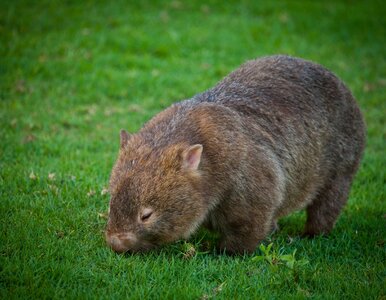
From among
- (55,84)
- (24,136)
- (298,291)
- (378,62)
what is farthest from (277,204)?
(378,62)

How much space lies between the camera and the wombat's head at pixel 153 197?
507cm

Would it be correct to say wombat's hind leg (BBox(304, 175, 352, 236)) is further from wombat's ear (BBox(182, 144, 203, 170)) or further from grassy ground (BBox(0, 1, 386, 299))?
wombat's ear (BBox(182, 144, 203, 170))

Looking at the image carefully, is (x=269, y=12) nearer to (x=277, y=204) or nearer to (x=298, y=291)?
(x=277, y=204)

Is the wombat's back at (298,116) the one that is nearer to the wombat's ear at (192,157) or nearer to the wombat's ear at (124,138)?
the wombat's ear at (192,157)

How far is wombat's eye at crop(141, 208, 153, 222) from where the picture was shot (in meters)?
5.08

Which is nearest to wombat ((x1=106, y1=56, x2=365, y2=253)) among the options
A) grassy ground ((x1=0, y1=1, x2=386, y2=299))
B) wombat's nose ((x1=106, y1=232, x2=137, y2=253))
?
wombat's nose ((x1=106, y1=232, x2=137, y2=253))

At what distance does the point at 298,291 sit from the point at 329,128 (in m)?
2.31

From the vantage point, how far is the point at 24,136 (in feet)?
28.0

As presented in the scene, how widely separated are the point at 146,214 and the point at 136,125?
452 centimetres

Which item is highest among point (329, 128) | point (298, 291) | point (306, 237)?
point (329, 128)

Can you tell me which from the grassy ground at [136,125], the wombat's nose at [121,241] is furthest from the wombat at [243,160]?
the grassy ground at [136,125]

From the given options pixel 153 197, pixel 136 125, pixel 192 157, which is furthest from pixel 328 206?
pixel 136 125

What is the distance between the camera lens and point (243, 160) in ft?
18.5

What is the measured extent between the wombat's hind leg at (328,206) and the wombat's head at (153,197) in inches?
72.6
